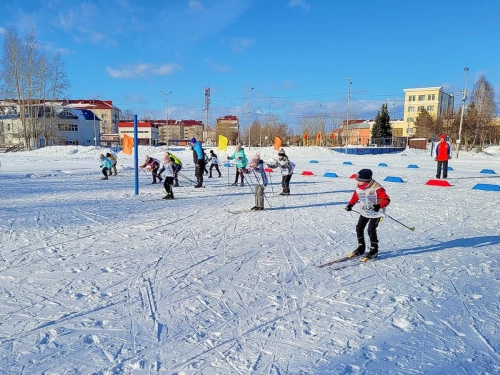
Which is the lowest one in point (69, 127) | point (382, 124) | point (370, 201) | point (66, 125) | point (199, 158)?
point (370, 201)

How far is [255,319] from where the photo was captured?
3.27 m

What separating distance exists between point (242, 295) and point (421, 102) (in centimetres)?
8137

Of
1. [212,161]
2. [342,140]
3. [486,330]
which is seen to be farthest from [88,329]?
[342,140]

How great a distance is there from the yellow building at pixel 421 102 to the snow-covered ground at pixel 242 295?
243 feet

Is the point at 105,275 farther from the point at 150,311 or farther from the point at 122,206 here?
the point at 122,206

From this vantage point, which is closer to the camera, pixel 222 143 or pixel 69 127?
pixel 222 143

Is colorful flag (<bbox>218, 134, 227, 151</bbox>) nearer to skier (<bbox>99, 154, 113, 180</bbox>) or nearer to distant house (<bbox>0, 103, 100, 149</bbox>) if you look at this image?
skier (<bbox>99, 154, 113, 180</bbox>)

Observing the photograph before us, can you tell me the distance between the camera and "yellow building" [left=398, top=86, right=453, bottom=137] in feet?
233

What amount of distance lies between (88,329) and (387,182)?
13863 mm

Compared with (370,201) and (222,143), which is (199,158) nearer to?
(222,143)

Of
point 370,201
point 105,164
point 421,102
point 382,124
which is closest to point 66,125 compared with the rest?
point 105,164

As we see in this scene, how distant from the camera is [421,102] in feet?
241

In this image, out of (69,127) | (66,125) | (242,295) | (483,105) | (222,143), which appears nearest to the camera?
(242,295)

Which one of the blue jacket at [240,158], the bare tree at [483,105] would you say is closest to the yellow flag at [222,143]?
the blue jacket at [240,158]
